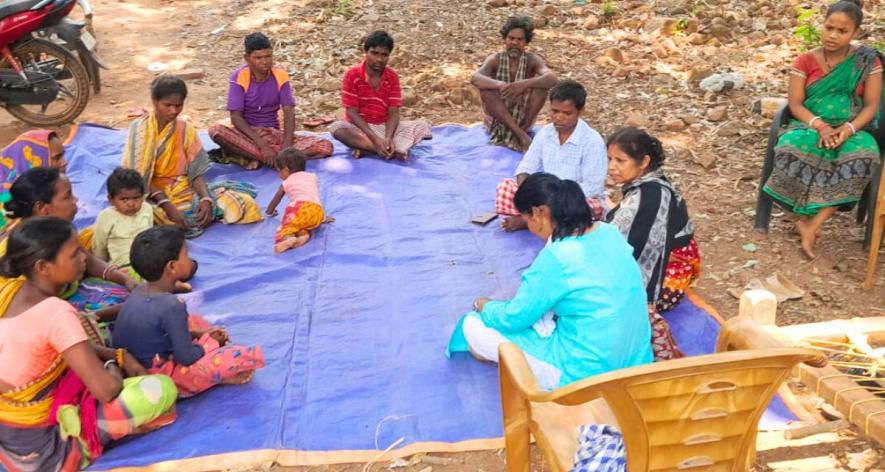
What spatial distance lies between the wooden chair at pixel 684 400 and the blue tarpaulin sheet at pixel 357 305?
3.47 ft

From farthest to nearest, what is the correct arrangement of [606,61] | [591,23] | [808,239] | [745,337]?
1. [591,23]
2. [606,61]
3. [808,239]
4. [745,337]

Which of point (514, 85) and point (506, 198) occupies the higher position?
point (514, 85)

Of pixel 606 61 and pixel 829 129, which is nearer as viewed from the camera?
pixel 829 129

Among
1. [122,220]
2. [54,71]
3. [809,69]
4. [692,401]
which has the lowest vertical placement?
[122,220]

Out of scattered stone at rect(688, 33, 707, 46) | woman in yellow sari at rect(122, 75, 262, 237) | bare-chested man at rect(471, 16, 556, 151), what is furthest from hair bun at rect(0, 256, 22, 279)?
scattered stone at rect(688, 33, 707, 46)

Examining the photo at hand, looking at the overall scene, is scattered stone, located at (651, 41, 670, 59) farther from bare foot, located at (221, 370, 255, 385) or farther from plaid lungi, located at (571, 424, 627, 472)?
plaid lungi, located at (571, 424, 627, 472)

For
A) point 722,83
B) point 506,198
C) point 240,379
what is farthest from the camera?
point 722,83

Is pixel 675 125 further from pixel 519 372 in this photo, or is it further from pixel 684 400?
pixel 684 400

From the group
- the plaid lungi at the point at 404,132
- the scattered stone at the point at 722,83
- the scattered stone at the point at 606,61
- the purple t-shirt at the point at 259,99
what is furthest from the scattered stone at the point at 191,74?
the scattered stone at the point at 722,83

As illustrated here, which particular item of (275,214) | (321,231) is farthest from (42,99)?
(321,231)

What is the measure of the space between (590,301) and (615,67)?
571cm

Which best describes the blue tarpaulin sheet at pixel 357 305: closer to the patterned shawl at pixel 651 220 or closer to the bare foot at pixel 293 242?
the bare foot at pixel 293 242

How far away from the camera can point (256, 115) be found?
5.57m

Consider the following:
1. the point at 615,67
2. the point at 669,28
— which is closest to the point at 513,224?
the point at 615,67
